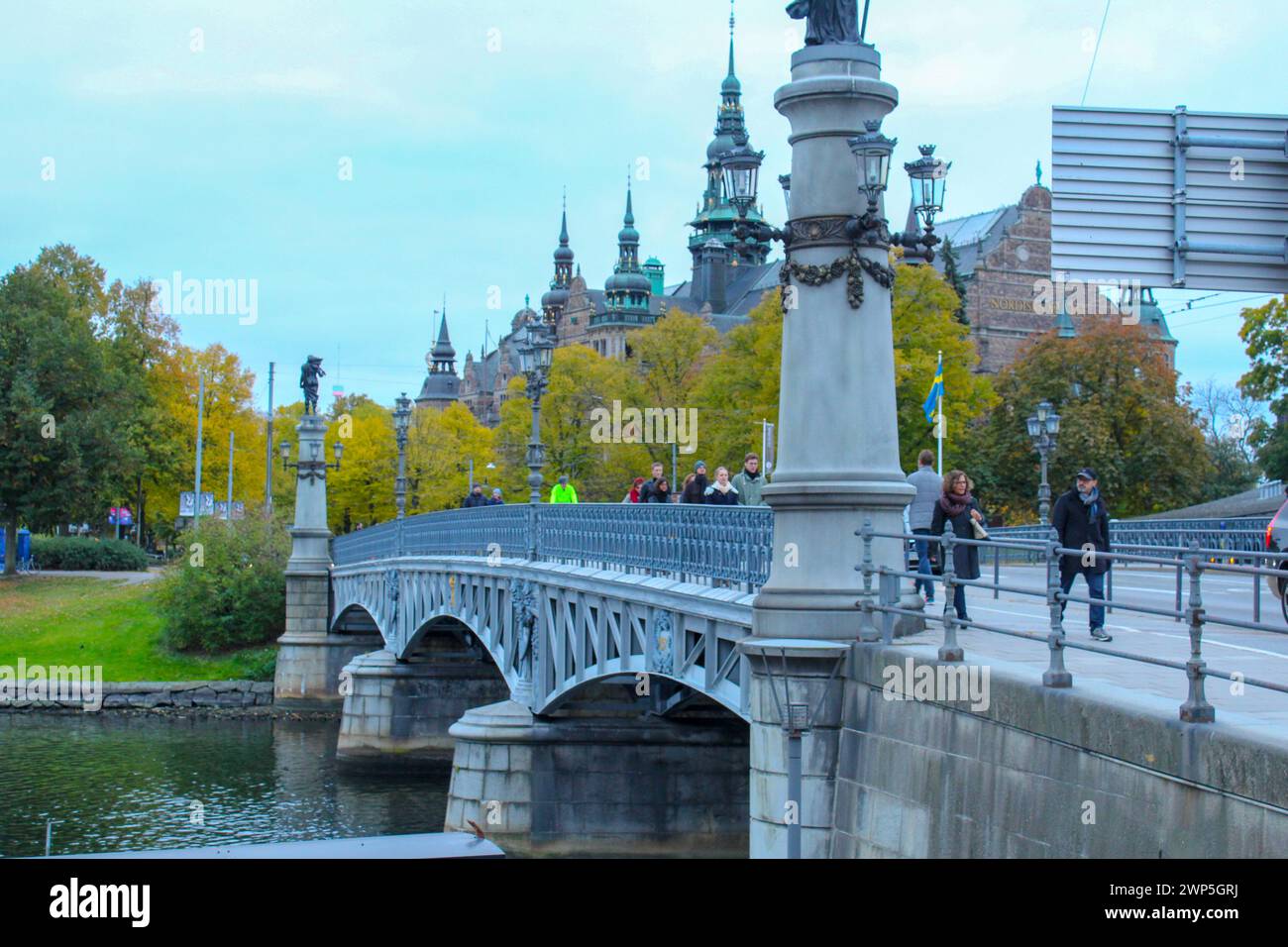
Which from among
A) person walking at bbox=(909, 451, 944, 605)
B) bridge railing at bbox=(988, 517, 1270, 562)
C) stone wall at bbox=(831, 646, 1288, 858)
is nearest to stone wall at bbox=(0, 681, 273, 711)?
bridge railing at bbox=(988, 517, 1270, 562)

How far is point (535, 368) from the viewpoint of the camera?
25641 mm

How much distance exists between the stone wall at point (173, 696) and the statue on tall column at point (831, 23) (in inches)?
1417

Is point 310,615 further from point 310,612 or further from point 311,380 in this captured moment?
point 311,380

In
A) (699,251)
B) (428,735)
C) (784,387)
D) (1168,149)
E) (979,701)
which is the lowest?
(428,735)

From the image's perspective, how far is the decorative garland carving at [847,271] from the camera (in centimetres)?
1206

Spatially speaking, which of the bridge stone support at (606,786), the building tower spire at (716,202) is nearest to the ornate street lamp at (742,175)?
the bridge stone support at (606,786)

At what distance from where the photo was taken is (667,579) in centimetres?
1775

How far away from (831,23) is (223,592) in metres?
39.9

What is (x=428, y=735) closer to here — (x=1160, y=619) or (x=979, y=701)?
(x=1160, y=619)

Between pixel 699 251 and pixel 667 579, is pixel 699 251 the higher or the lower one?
the higher one

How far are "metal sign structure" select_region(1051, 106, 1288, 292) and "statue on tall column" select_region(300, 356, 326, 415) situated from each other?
39.8 m

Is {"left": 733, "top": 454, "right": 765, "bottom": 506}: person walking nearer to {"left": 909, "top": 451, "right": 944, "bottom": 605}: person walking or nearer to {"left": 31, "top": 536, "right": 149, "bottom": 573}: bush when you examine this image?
{"left": 909, "top": 451, "right": 944, "bottom": 605}: person walking
